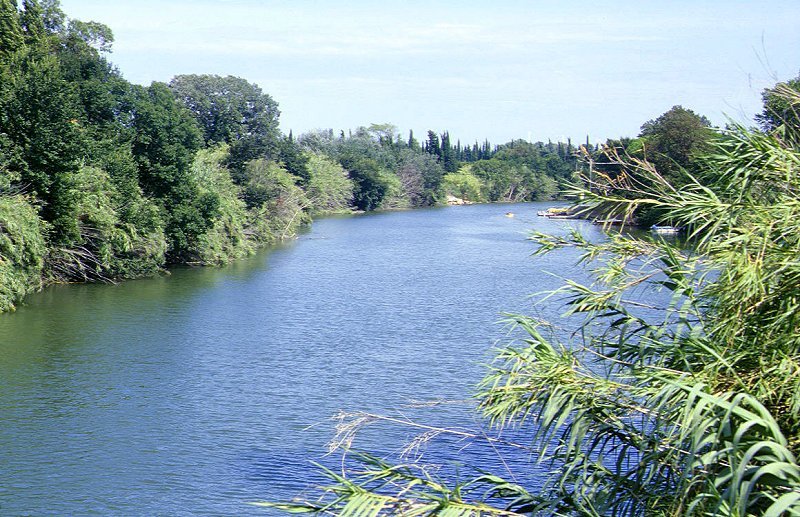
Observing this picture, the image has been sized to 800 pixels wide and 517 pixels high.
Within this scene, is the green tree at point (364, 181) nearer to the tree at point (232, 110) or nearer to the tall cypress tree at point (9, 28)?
the tree at point (232, 110)

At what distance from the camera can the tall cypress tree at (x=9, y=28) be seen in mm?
29891

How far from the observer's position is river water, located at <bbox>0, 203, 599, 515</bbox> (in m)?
12.5

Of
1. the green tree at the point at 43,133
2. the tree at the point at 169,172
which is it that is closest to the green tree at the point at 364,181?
the tree at the point at 169,172

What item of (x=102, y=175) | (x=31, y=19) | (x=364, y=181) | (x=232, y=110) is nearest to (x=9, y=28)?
(x=31, y=19)

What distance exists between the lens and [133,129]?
32.2 meters

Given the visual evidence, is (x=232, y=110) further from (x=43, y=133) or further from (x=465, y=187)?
(x=465, y=187)

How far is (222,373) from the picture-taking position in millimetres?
18531

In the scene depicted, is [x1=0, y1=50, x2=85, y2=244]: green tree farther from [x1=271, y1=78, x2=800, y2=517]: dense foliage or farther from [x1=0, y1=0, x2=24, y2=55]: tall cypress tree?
[x1=271, y1=78, x2=800, y2=517]: dense foliage

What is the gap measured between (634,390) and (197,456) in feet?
28.5

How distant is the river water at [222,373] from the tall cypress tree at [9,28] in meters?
8.66

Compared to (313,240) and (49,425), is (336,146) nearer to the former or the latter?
(313,240)

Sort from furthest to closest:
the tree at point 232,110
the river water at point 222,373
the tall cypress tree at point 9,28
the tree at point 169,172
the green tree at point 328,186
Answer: the green tree at point 328,186
the tree at point 232,110
the tree at point 169,172
the tall cypress tree at point 9,28
the river water at point 222,373

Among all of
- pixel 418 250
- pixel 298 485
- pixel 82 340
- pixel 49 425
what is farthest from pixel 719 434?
pixel 418 250

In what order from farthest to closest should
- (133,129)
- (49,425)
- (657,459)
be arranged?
(133,129) < (49,425) < (657,459)
